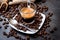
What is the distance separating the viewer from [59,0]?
136 cm

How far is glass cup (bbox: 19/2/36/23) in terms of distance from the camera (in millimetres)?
1162

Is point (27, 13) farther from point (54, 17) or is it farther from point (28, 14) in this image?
point (54, 17)

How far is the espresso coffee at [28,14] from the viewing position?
3.80ft

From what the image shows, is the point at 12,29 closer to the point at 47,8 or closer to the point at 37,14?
the point at 37,14

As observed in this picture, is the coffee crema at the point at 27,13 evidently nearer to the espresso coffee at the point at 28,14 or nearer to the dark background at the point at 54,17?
the espresso coffee at the point at 28,14

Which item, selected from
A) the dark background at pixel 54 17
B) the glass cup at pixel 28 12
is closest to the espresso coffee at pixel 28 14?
the glass cup at pixel 28 12

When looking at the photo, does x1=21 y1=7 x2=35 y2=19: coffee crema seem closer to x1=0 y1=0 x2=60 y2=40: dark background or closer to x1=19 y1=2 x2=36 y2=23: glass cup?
x1=19 y1=2 x2=36 y2=23: glass cup

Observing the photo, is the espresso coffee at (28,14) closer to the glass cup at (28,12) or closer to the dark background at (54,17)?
the glass cup at (28,12)

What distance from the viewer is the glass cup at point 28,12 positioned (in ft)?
3.81

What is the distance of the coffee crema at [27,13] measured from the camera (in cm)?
115

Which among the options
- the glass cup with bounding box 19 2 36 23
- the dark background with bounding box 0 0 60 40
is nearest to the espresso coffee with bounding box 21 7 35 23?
the glass cup with bounding box 19 2 36 23

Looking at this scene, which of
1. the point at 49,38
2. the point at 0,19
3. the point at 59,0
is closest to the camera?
the point at 49,38

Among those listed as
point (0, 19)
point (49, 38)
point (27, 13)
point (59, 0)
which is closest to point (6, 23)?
point (0, 19)

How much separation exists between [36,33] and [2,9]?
0.32m
